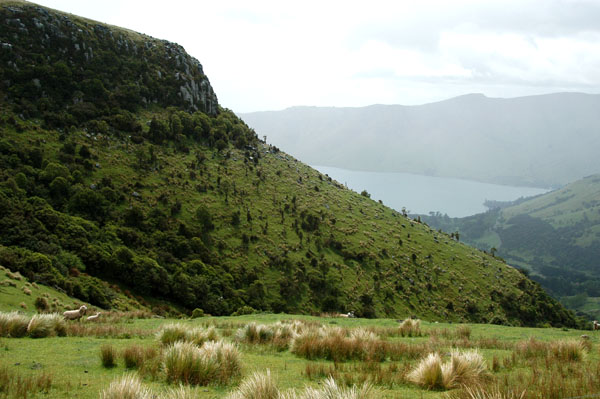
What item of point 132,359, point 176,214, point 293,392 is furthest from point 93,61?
point 293,392

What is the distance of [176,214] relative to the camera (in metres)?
47.5

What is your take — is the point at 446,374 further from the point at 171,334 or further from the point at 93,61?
the point at 93,61

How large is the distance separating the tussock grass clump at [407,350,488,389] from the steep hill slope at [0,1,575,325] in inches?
1035

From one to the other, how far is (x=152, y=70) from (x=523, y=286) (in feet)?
288

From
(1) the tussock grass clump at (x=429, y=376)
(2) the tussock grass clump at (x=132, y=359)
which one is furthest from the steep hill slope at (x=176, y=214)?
(1) the tussock grass clump at (x=429, y=376)

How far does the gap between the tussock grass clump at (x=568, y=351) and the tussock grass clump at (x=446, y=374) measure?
10.4 feet

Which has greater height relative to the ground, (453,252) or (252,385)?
(252,385)

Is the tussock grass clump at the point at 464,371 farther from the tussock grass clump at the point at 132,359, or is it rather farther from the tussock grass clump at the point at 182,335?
the tussock grass clump at the point at 132,359

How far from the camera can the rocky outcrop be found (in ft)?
180

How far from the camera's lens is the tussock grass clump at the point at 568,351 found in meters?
8.23

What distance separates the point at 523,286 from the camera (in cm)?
6544

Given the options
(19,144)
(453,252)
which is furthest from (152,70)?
(453,252)

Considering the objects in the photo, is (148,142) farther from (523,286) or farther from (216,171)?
(523,286)

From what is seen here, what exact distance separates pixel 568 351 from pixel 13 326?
1507 centimetres
